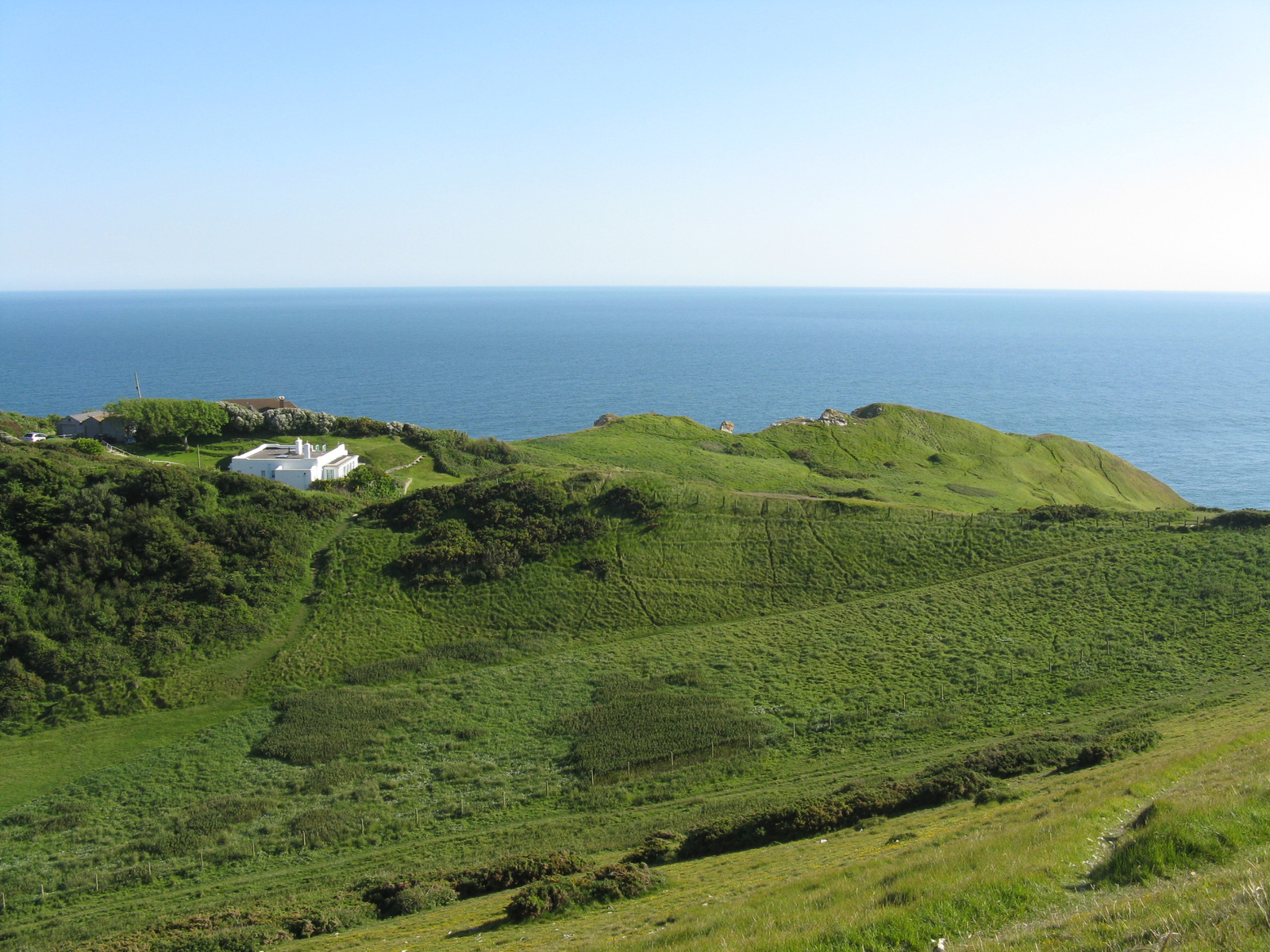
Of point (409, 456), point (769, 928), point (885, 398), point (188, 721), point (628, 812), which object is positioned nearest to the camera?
point (769, 928)

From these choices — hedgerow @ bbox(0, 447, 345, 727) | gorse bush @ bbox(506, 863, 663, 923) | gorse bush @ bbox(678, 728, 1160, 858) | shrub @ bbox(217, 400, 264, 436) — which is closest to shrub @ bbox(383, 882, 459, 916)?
gorse bush @ bbox(506, 863, 663, 923)

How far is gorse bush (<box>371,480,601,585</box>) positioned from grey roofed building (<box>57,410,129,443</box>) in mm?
28488

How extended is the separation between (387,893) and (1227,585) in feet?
129

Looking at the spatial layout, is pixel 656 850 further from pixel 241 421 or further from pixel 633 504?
pixel 241 421

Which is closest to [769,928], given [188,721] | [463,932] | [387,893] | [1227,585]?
[463,932]

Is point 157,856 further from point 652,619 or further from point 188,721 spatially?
point 652,619

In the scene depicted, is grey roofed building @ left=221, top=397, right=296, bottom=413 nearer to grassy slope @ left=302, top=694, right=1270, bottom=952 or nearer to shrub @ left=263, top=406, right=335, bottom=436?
shrub @ left=263, top=406, right=335, bottom=436

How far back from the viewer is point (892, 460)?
73.9 metres

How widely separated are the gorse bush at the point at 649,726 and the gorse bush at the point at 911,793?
551 centimetres

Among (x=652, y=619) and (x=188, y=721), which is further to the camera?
(x=652, y=619)

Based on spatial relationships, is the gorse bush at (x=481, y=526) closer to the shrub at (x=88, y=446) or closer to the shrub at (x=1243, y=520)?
the shrub at (x=88, y=446)

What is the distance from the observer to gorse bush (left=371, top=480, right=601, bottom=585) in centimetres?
4103

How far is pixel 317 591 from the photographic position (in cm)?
3884

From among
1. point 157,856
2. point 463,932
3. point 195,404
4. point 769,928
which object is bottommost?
point 157,856
